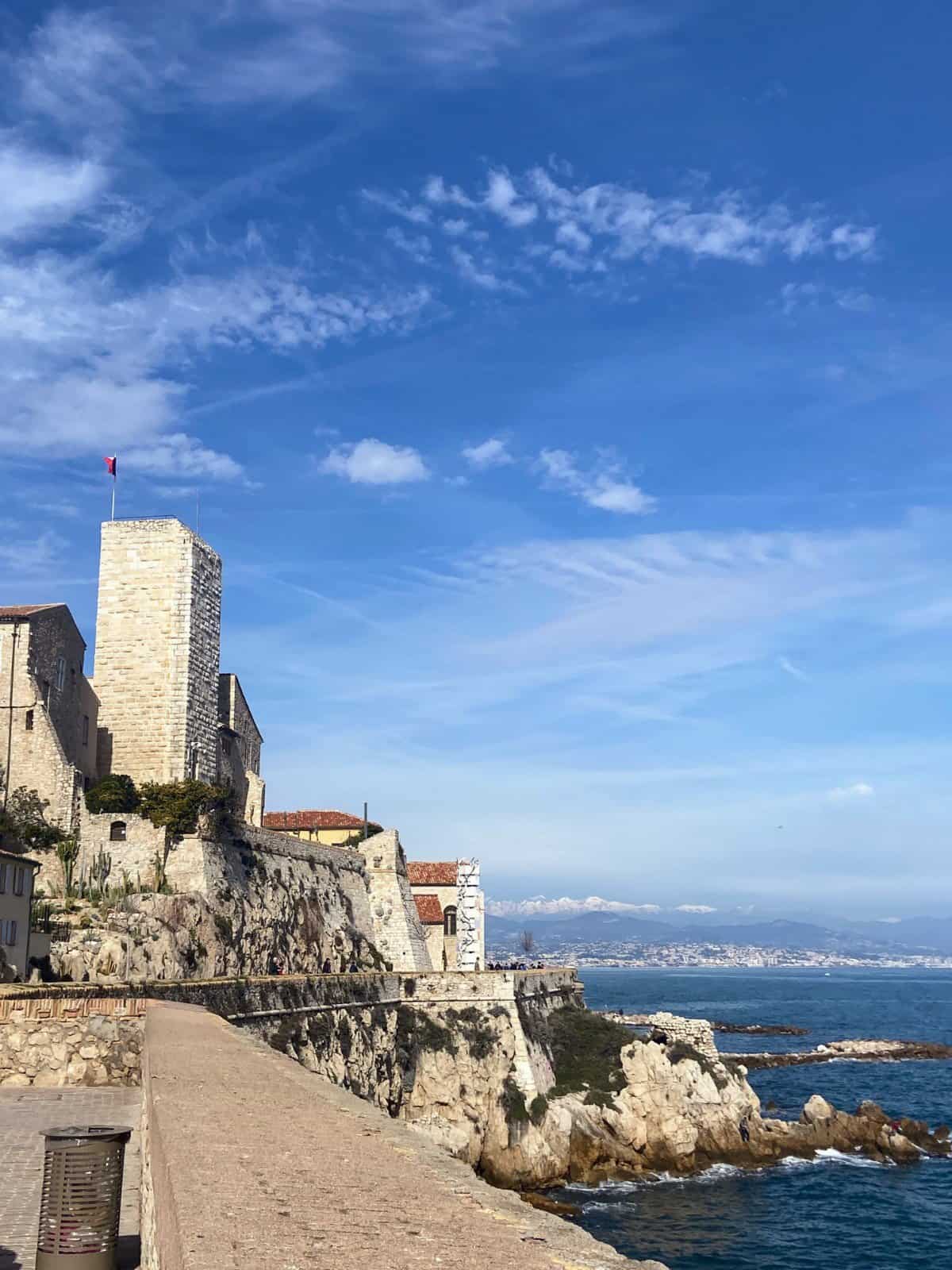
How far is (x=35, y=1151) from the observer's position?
11281 mm

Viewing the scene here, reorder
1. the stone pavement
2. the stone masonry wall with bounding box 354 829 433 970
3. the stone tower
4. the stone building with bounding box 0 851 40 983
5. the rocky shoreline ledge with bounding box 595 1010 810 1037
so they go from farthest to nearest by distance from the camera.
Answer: the rocky shoreline ledge with bounding box 595 1010 810 1037, the stone masonry wall with bounding box 354 829 433 970, the stone tower, the stone building with bounding box 0 851 40 983, the stone pavement

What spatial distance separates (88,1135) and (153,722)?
131ft

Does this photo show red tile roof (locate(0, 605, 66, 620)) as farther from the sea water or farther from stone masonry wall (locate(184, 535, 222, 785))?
the sea water

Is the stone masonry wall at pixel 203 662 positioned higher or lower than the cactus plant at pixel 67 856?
higher

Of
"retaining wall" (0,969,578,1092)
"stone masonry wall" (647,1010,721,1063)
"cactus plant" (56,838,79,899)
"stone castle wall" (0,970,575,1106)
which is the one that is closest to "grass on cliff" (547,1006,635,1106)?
"stone castle wall" (0,970,575,1106)

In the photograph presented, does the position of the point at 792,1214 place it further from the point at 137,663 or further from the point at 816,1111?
the point at 137,663

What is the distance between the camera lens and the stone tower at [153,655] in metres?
46.3

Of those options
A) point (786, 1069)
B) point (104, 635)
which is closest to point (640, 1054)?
point (104, 635)

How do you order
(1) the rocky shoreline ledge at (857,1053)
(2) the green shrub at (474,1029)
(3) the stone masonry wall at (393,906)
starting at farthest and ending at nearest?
1. (1) the rocky shoreline ledge at (857,1053)
2. (3) the stone masonry wall at (393,906)
3. (2) the green shrub at (474,1029)

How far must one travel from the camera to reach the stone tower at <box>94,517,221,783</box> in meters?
46.3

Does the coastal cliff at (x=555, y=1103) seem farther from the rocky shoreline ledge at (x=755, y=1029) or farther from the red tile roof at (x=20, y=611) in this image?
the rocky shoreline ledge at (x=755, y=1029)

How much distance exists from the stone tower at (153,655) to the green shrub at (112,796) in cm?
167

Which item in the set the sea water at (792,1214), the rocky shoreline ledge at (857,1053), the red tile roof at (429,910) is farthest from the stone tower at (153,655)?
the rocky shoreline ledge at (857,1053)

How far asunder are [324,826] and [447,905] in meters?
8.03
